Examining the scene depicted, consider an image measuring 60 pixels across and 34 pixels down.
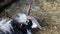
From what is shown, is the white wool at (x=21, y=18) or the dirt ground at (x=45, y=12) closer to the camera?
the white wool at (x=21, y=18)

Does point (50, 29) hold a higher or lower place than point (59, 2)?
lower

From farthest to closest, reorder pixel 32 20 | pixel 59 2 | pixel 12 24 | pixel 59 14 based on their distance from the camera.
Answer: pixel 59 2, pixel 59 14, pixel 32 20, pixel 12 24

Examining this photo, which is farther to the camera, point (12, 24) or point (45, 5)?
point (45, 5)

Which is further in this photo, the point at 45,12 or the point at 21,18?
the point at 45,12

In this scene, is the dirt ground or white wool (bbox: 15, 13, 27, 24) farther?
the dirt ground

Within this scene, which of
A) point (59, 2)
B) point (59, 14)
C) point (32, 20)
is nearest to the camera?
point (32, 20)

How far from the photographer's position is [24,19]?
2590 millimetres

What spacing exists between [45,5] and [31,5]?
0.22m

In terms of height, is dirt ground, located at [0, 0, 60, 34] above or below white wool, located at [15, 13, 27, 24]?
below

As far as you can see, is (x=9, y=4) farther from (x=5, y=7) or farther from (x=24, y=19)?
(x=24, y=19)

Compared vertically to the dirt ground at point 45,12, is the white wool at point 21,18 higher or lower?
higher

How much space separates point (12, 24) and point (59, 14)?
85 centimetres

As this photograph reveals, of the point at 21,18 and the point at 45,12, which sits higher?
the point at 21,18

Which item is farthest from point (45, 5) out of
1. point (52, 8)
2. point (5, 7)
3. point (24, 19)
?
point (24, 19)
